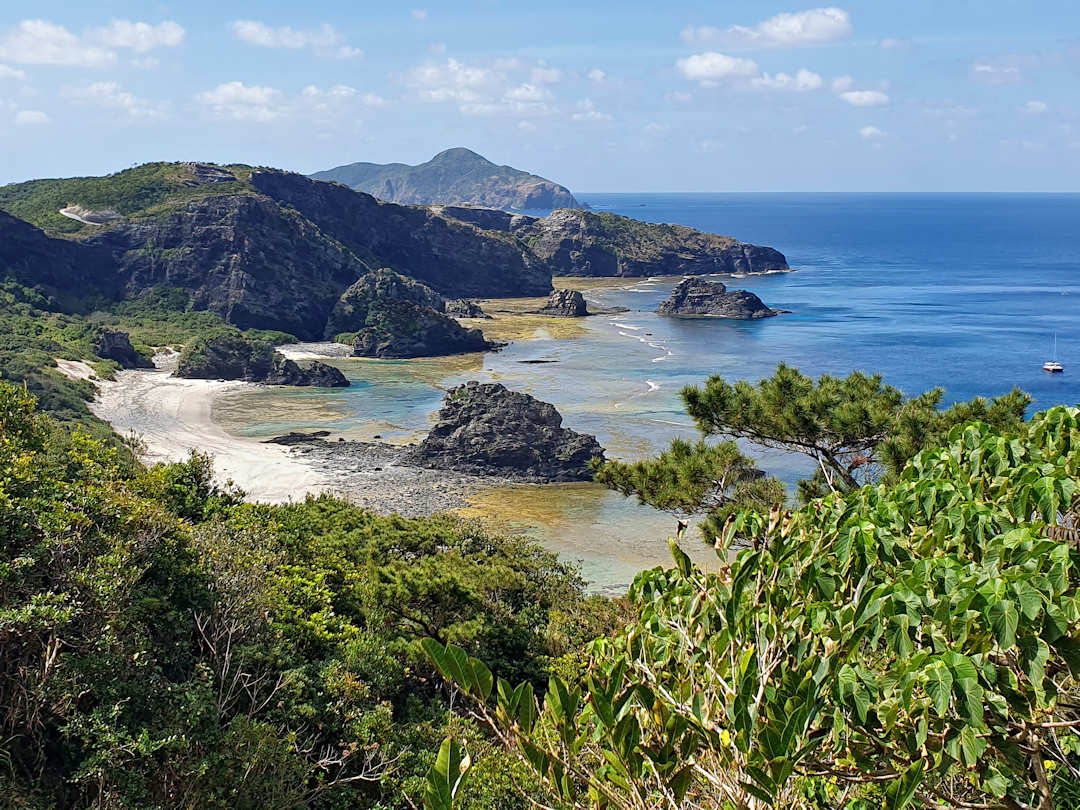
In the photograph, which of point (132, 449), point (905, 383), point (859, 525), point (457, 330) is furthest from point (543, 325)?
point (859, 525)

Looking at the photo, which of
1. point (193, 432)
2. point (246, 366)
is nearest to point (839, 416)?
point (193, 432)

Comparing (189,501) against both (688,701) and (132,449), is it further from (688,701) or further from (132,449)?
(688,701)

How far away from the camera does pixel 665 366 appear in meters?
63.3

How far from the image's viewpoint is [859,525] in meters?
4.72

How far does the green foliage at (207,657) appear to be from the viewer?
28.4 feet

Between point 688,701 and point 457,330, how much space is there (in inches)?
2716

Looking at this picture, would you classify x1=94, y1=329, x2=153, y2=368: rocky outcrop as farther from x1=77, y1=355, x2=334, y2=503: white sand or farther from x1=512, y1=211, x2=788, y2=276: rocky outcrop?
x1=512, y1=211, x2=788, y2=276: rocky outcrop

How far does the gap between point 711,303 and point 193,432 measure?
59.8 meters

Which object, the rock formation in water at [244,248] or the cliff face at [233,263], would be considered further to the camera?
the cliff face at [233,263]

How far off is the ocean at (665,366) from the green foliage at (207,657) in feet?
39.2

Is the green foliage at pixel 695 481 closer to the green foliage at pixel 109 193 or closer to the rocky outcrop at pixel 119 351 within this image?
the rocky outcrop at pixel 119 351

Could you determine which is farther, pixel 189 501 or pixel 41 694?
pixel 189 501

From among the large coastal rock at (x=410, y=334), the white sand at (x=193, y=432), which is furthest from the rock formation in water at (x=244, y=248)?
the white sand at (x=193, y=432)

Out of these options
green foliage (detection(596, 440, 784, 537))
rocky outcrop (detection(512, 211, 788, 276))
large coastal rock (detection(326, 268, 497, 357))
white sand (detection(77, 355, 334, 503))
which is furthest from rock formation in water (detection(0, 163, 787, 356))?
green foliage (detection(596, 440, 784, 537))
